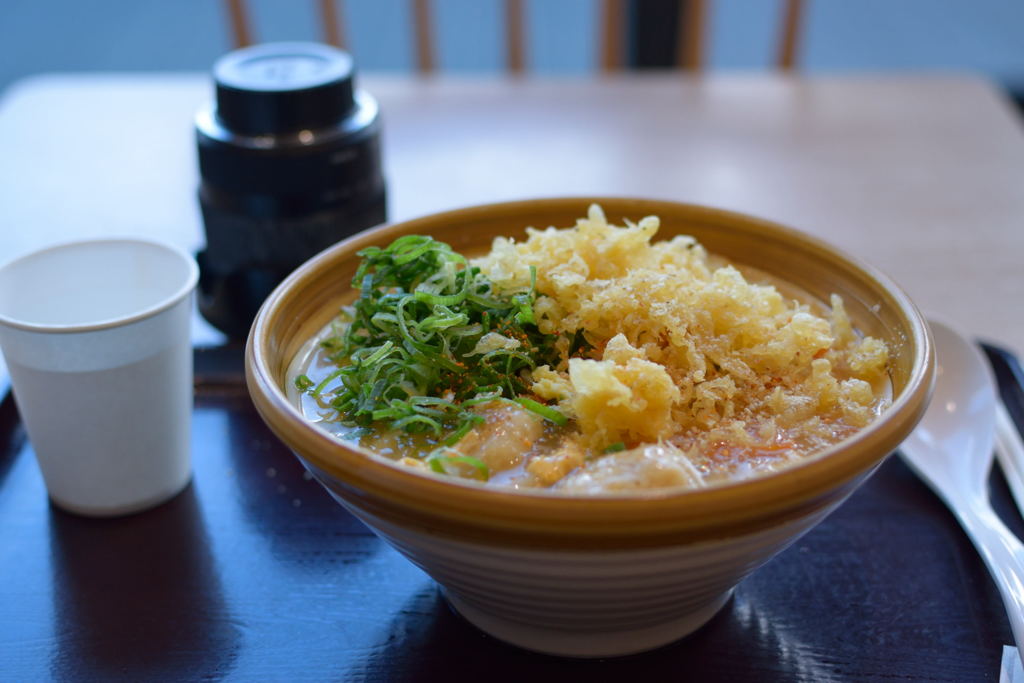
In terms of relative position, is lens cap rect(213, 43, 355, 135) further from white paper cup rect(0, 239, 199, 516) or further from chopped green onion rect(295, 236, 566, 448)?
chopped green onion rect(295, 236, 566, 448)

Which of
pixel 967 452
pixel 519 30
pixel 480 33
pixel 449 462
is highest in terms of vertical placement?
pixel 449 462

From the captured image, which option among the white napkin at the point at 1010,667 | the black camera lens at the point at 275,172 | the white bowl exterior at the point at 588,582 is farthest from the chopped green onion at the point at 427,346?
the white napkin at the point at 1010,667

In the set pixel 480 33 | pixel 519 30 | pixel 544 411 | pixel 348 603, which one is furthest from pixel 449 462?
pixel 480 33

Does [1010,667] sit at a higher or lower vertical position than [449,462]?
lower

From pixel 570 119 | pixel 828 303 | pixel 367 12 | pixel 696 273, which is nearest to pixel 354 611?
pixel 696 273

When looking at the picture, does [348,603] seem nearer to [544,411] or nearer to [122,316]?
[544,411]
